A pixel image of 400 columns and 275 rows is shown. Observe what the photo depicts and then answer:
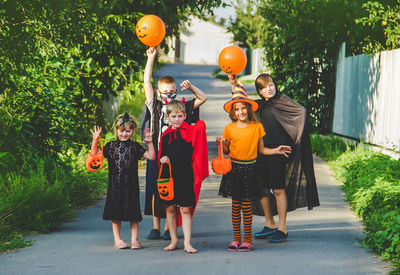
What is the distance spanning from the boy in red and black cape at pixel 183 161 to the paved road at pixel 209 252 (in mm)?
320

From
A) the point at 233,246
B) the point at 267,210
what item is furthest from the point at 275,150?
the point at 233,246

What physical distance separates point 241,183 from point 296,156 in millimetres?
1019

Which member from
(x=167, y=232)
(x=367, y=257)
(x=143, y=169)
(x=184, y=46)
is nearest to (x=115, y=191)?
(x=167, y=232)

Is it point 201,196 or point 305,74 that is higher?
point 305,74

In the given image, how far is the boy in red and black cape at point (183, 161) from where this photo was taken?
6418 mm

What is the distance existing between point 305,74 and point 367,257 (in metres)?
10.4

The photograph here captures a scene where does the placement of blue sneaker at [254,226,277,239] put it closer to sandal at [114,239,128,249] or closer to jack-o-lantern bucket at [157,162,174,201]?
jack-o-lantern bucket at [157,162,174,201]

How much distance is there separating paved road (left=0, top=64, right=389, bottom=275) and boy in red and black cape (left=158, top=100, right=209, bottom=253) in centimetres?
32

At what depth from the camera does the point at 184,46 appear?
79.6 m

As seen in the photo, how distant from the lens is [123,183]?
6.55 metres

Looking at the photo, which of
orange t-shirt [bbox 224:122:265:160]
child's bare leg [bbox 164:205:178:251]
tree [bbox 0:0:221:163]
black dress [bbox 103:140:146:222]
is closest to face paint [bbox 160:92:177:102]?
black dress [bbox 103:140:146:222]

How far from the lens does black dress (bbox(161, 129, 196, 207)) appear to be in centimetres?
641

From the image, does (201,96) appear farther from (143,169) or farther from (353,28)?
(353,28)

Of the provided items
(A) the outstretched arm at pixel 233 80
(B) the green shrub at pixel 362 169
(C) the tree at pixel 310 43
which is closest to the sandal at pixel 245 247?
(A) the outstretched arm at pixel 233 80
